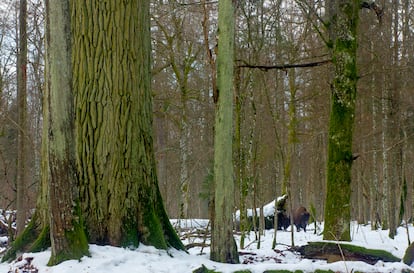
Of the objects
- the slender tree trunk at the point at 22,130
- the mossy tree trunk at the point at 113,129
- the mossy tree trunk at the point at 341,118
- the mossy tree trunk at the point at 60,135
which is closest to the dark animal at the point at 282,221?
the mossy tree trunk at the point at 341,118

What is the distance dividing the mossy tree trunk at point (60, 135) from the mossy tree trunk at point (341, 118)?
16.1 feet

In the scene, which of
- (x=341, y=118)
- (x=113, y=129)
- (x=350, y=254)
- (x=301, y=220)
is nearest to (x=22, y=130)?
(x=113, y=129)

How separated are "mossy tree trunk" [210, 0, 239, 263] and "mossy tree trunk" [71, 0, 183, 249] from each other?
0.75m

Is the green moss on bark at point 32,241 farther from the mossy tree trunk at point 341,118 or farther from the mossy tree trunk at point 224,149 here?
the mossy tree trunk at point 341,118

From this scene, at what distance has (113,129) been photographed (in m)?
5.38

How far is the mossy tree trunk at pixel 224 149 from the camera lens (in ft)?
16.9

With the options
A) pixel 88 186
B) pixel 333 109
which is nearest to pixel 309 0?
pixel 333 109

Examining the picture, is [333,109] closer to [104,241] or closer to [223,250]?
[223,250]

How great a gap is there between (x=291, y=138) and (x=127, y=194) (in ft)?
36.4

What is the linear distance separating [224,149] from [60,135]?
185 cm

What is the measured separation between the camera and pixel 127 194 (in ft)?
17.5

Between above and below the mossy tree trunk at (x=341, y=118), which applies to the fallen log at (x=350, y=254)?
below

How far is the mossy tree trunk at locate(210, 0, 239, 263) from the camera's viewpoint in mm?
5141

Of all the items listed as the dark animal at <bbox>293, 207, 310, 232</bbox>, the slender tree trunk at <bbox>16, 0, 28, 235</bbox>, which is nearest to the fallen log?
the slender tree trunk at <bbox>16, 0, 28, 235</bbox>
